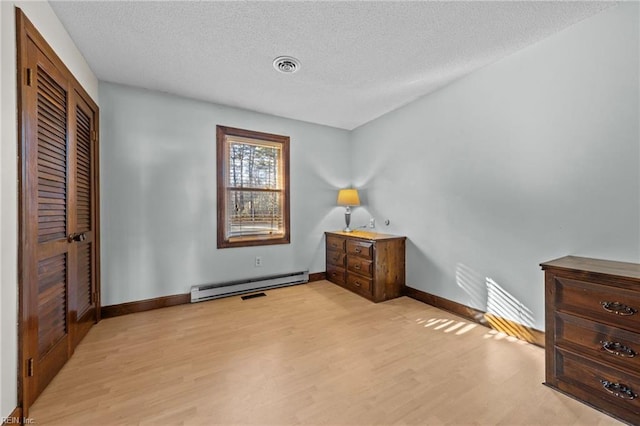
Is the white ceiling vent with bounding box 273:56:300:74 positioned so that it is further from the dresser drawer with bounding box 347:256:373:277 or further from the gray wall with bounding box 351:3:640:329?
the dresser drawer with bounding box 347:256:373:277

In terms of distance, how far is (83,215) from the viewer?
225 centimetres

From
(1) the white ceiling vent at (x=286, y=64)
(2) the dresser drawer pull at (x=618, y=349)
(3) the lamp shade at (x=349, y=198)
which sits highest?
(1) the white ceiling vent at (x=286, y=64)

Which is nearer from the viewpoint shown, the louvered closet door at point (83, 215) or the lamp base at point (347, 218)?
the louvered closet door at point (83, 215)

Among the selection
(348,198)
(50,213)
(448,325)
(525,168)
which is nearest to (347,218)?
(348,198)

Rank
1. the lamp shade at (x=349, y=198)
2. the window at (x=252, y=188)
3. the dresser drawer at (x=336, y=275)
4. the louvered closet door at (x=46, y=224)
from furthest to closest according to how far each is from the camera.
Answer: the lamp shade at (x=349, y=198), the dresser drawer at (x=336, y=275), the window at (x=252, y=188), the louvered closet door at (x=46, y=224)

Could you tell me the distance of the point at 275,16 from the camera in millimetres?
1751

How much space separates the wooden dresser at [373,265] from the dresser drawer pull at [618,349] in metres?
1.87

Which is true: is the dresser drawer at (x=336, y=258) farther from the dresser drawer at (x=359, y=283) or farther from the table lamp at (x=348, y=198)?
the table lamp at (x=348, y=198)

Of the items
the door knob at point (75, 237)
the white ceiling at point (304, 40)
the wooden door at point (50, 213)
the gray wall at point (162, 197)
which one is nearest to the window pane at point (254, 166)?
the gray wall at point (162, 197)

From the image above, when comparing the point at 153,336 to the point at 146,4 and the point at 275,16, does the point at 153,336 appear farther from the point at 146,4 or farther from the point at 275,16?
the point at 275,16

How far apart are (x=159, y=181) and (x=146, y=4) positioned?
1.75 m

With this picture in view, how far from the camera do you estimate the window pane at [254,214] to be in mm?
3393

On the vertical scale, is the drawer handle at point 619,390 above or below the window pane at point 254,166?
below

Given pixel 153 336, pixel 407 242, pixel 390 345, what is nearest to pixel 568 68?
pixel 407 242
